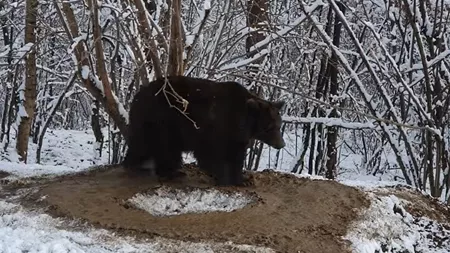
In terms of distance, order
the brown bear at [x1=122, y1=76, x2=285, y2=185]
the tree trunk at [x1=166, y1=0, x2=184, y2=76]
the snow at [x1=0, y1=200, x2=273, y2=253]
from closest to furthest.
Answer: the snow at [x1=0, y1=200, x2=273, y2=253]
the brown bear at [x1=122, y1=76, x2=285, y2=185]
the tree trunk at [x1=166, y1=0, x2=184, y2=76]

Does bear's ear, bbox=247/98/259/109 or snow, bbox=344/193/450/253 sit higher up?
bear's ear, bbox=247/98/259/109

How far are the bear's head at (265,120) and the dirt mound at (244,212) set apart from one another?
0.42m

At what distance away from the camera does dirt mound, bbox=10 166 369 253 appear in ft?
11.8

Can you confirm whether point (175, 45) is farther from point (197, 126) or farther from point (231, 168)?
point (231, 168)

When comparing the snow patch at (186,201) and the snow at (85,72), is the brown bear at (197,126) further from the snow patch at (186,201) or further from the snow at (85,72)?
the snow at (85,72)

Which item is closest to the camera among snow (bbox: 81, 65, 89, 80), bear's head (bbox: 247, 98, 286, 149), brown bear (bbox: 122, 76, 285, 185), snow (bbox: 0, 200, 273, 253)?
snow (bbox: 0, 200, 273, 253)

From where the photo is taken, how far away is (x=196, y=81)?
516 cm

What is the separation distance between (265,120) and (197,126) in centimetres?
61

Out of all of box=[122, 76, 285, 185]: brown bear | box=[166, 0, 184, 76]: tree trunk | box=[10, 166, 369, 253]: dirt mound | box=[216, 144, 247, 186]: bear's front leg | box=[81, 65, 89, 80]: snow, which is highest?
box=[166, 0, 184, 76]: tree trunk

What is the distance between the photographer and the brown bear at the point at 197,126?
4984 mm

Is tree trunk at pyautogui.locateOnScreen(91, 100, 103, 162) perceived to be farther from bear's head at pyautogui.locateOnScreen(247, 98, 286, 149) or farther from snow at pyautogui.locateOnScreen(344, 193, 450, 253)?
snow at pyautogui.locateOnScreen(344, 193, 450, 253)

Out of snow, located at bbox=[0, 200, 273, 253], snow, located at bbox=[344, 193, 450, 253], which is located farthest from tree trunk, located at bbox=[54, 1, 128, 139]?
snow, located at bbox=[344, 193, 450, 253]

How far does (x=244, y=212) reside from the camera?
3961 mm

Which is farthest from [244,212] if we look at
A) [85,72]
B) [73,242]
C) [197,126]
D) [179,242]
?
[85,72]
